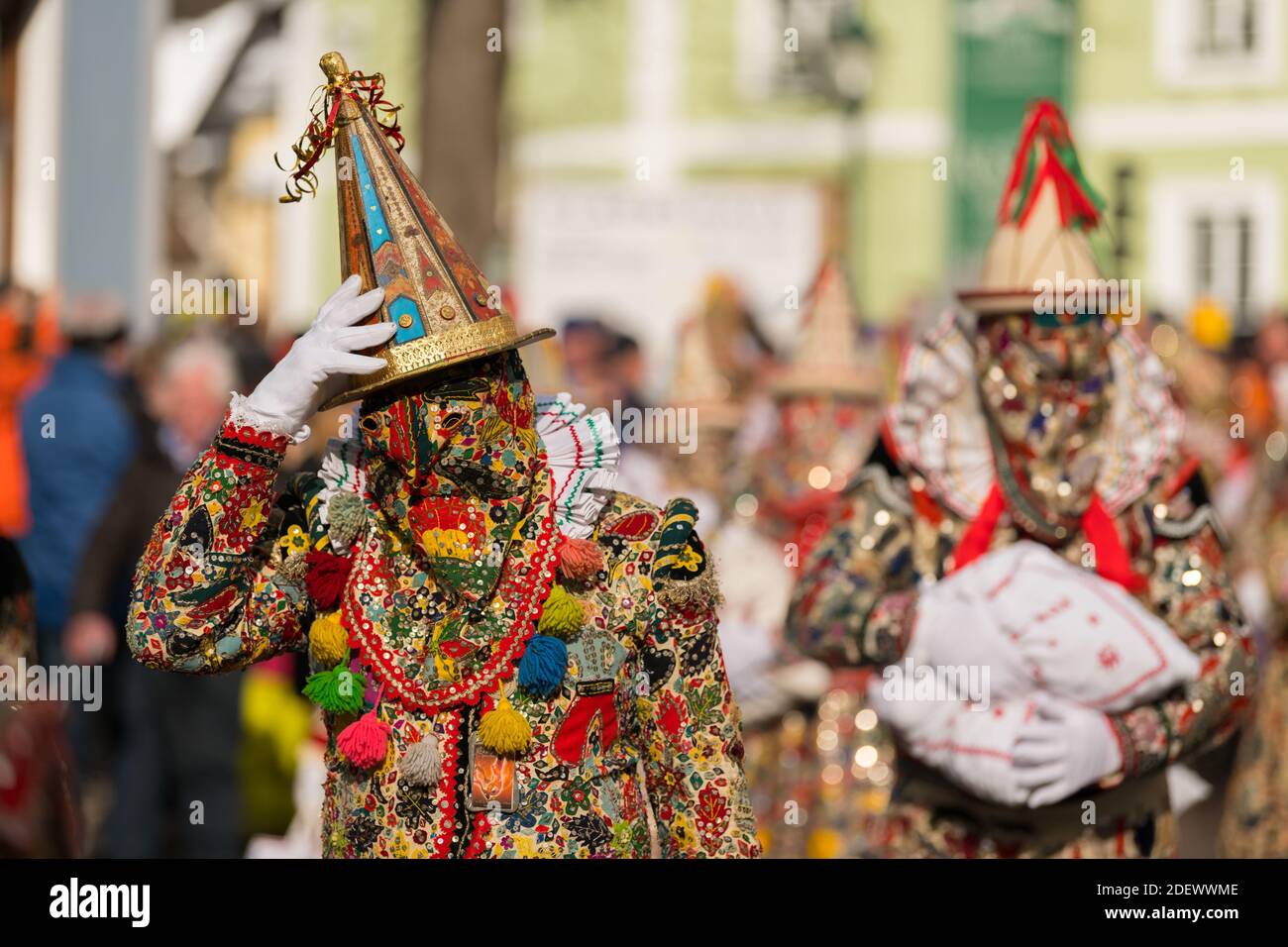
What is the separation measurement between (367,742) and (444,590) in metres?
0.30

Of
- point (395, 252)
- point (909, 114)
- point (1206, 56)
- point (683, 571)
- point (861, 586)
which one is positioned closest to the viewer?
point (395, 252)

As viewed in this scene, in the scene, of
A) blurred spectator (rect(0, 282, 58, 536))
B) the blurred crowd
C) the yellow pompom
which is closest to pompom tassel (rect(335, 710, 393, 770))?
the yellow pompom

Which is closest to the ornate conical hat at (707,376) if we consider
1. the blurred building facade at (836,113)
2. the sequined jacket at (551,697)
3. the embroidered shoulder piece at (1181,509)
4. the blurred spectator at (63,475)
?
the blurred spectator at (63,475)

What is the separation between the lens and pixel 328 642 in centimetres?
384

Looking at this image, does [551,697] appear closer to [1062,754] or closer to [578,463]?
[578,463]

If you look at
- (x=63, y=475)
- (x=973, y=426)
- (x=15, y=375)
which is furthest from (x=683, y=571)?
(x=15, y=375)

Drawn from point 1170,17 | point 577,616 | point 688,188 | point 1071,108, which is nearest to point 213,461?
point 577,616

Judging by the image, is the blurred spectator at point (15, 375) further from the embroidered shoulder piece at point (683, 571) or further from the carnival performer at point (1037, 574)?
the embroidered shoulder piece at point (683, 571)

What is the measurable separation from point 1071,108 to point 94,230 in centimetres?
1451

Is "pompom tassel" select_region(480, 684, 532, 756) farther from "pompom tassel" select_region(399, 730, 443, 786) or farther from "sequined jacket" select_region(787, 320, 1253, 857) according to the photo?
"sequined jacket" select_region(787, 320, 1253, 857)

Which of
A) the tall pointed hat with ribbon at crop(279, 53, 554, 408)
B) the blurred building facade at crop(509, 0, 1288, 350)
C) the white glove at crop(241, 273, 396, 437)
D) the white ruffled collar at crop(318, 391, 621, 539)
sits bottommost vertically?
the white ruffled collar at crop(318, 391, 621, 539)

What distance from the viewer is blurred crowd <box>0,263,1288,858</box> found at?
286 inches

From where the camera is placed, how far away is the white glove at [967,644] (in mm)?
5105

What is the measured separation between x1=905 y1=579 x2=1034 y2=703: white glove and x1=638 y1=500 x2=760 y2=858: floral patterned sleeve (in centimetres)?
134
